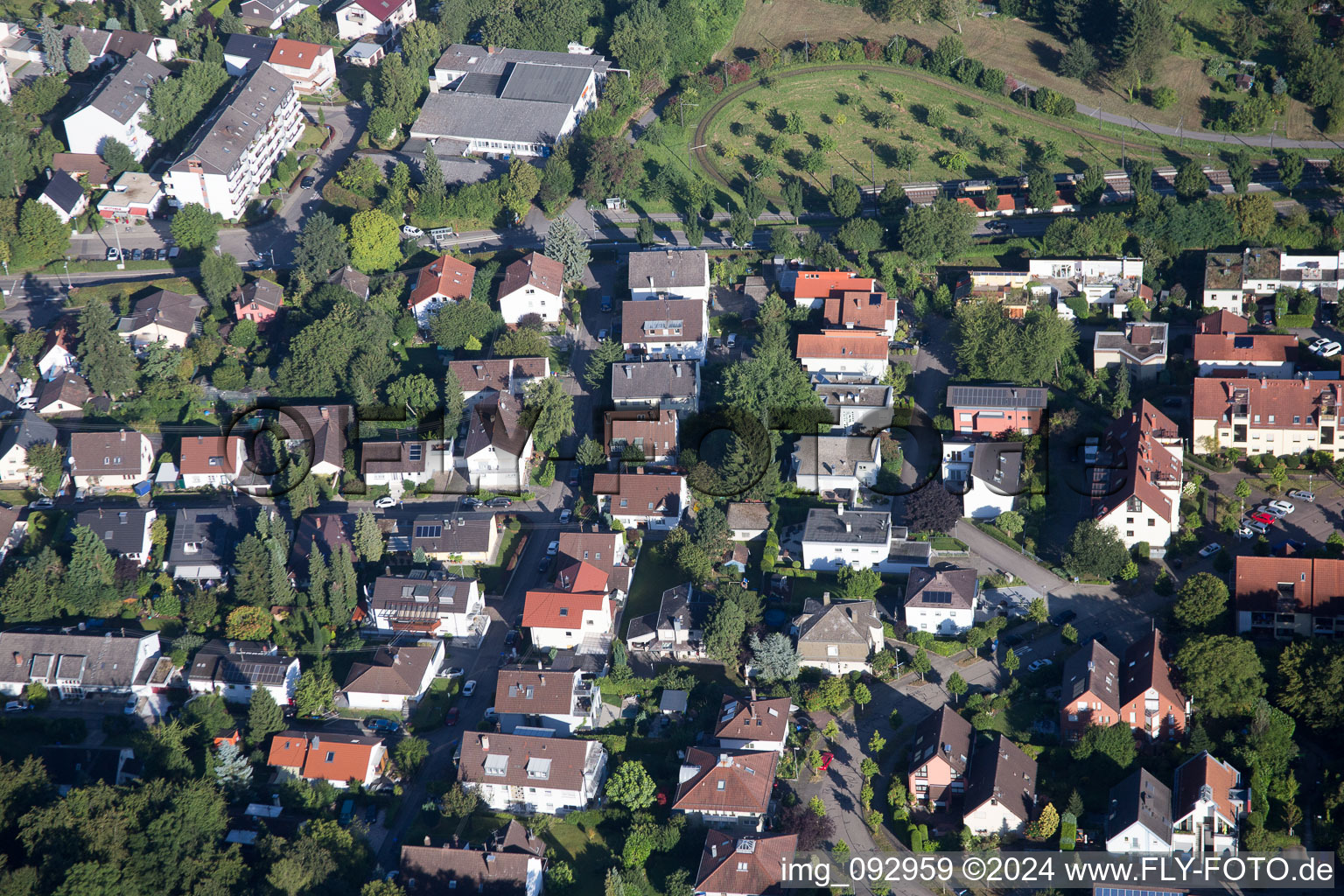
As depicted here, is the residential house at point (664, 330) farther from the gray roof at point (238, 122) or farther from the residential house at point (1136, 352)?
the gray roof at point (238, 122)

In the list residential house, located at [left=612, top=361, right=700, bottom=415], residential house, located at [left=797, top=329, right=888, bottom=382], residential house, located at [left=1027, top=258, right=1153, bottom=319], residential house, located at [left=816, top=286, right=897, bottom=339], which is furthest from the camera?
residential house, located at [left=1027, top=258, right=1153, bottom=319]

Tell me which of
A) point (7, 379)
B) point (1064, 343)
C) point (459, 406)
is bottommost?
point (7, 379)

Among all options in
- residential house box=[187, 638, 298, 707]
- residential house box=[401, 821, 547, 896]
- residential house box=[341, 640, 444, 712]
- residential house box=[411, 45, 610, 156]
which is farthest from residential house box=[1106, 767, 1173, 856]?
residential house box=[411, 45, 610, 156]

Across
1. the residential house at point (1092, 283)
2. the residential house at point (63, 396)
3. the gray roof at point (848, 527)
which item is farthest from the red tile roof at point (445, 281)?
the residential house at point (1092, 283)

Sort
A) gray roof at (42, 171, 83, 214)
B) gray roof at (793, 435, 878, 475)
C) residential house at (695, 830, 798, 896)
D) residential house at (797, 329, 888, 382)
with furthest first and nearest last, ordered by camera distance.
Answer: gray roof at (42, 171, 83, 214) < residential house at (797, 329, 888, 382) < gray roof at (793, 435, 878, 475) < residential house at (695, 830, 798, 896)

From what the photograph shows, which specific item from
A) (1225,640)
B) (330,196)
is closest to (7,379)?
(330,196)

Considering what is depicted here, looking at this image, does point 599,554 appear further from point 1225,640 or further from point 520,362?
point 1225,640

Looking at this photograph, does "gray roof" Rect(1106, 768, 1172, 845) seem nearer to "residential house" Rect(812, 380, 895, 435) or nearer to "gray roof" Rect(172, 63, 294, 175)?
"residential house" Rect(812, 380, 895, 435)

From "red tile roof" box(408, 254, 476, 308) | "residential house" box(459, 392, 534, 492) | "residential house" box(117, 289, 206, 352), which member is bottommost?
"residential house" box(117, 289, 206, 352)
